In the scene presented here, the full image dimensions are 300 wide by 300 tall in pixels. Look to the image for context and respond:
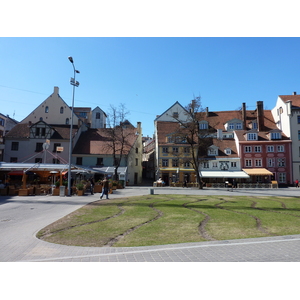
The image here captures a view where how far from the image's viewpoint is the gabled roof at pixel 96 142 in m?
46.8

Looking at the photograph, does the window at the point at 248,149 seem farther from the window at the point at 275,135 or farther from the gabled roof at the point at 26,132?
the gabled roof at the point at 26,132

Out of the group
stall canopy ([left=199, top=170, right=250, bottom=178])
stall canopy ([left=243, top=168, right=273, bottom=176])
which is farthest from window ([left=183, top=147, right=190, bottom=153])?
stall canopy ([left=243, top=168, right=273, bottom=176])

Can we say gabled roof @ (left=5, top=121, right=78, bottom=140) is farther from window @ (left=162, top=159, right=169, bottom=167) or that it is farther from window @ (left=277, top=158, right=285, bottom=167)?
window @ (left=277, top=158, right=285, bottom=167)

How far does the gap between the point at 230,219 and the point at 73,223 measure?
22.4 feet

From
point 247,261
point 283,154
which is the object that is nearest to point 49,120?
point 283,154

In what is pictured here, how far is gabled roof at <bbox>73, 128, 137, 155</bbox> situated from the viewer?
153ft

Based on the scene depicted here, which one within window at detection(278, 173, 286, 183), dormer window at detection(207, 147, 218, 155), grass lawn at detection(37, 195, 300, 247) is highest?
dormer window at detection(207, 147, 218, 155)

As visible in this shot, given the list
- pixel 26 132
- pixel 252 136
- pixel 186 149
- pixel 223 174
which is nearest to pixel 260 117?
pixel 252 136

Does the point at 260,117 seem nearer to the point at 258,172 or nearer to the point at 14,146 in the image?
the point at 258,172

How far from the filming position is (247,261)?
596 cm

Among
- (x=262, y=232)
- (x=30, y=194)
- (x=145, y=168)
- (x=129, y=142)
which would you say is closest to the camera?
(x=262, y=232)

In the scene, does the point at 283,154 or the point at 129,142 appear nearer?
the point at 283,154

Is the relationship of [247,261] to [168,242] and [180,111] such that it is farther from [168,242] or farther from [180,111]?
[180,111]

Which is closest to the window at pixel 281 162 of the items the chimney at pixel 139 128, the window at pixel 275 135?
the window at pixel 275 135
